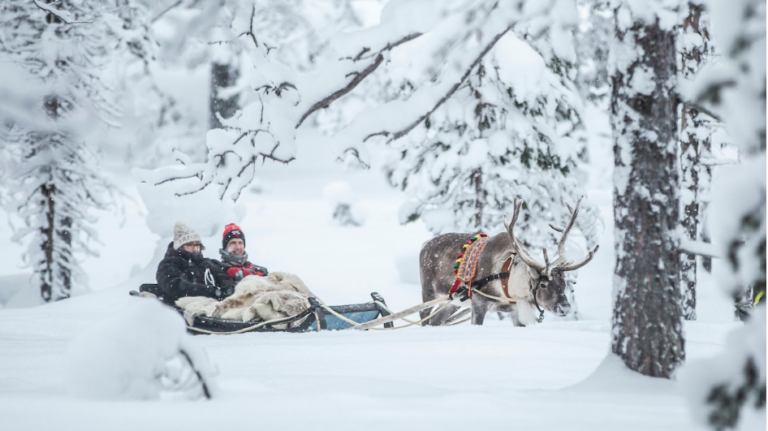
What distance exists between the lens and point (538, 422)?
263 cm

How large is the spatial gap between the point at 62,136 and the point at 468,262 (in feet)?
28.3

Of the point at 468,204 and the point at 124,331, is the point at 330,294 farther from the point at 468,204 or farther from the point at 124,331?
the point at 124,331

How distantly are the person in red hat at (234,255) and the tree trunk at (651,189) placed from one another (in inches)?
208

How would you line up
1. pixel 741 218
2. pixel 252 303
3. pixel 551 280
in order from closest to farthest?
pixel 741 218
pixel 551 280
pixel 252 303

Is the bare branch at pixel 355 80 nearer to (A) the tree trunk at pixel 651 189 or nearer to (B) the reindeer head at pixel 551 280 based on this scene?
(A) the tree trunk at pixel 651 189

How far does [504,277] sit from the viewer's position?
22.8 ft

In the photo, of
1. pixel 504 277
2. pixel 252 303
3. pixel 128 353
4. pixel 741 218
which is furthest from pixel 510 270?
pixel 741 218

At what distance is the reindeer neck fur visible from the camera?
6.88 meters

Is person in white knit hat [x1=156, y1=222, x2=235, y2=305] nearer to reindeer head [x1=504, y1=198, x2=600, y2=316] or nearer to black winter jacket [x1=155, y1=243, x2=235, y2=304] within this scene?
black winter jacket [x1=155, y1=243, x2=235, y2=304]

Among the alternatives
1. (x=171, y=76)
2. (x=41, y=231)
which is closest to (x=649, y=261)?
(x=41, y=231)

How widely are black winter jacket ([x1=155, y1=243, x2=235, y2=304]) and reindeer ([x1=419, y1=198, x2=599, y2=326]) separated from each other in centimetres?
259

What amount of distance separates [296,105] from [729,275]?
112 inches

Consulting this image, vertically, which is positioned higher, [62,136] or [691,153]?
[62,136]

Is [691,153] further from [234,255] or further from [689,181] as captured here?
[234,255]
